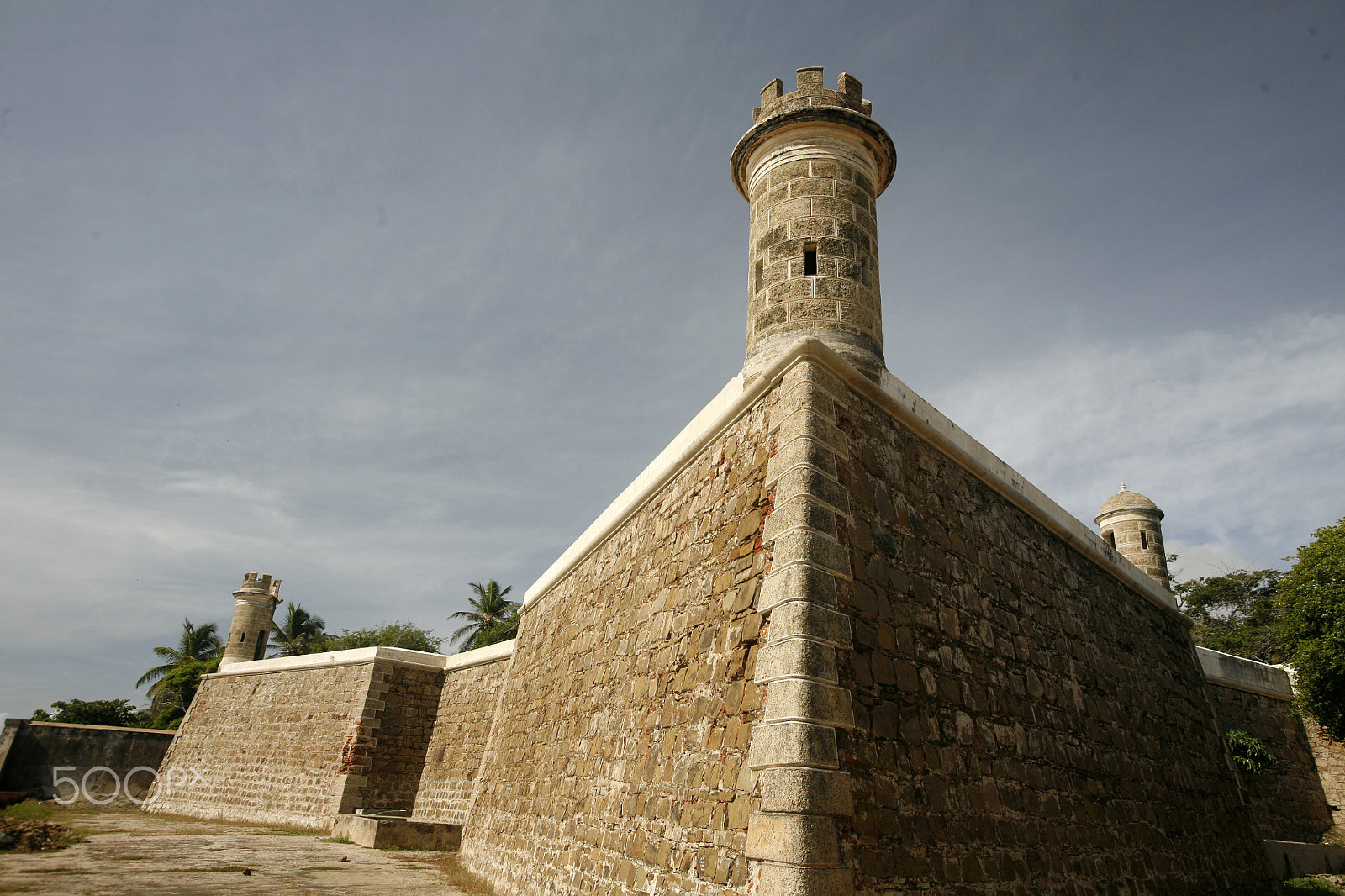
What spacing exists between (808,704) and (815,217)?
14.9ft

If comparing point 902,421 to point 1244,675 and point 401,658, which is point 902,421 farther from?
point 401,658

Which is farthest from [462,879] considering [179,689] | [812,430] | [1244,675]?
[179,689]

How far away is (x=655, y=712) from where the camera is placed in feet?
19.4

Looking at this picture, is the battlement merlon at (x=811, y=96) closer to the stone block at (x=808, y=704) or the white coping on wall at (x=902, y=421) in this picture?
A: the white coping on wall at (x=902, y=421)

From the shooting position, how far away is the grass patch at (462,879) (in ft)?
28.1

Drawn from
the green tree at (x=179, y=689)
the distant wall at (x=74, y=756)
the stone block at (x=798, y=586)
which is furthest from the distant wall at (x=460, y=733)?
the green tree at (x=179, y=689)

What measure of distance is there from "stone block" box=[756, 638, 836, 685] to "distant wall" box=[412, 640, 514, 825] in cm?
978

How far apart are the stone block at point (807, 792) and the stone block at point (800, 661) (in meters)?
0.51

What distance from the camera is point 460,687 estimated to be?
1530cm

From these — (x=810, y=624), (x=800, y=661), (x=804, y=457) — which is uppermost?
(x=804, y=457)

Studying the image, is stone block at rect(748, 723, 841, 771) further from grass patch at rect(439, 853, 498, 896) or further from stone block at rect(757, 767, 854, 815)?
grass patch at rect(439, 853, 498, 896)

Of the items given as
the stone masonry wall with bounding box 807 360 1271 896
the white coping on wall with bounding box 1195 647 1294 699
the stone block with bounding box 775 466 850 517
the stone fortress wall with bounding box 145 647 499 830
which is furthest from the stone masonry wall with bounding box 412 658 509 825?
the white coping on wall with bounding box 1195 647 1294 699

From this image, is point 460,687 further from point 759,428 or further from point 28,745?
point 759,428

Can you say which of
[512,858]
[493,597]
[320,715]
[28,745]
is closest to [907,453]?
[512,858]
